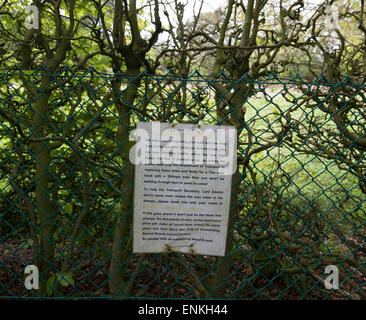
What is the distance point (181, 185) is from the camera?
1.82 m

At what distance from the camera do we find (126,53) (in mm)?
2129

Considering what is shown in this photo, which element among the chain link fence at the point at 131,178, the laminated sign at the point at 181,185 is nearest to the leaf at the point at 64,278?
the chain link fence at the point at 131,178

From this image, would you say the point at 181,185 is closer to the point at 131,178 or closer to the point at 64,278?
the point at 131,178

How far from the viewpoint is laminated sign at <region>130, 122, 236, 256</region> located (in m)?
1.79

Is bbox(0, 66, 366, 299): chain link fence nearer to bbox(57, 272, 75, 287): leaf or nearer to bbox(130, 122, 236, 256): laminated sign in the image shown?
bbox(57, 272, 75, 287): leaf

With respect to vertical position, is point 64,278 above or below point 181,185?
below

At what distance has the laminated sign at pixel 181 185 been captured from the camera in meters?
1.79

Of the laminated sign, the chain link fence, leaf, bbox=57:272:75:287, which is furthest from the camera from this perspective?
leaf, bbox=57:272:75:287

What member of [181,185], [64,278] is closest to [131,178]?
[181,185]

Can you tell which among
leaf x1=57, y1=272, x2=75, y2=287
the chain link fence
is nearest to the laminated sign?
the chain link fence

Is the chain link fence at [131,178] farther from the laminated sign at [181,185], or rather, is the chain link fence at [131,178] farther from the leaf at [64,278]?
the laminated sign at [181,185]

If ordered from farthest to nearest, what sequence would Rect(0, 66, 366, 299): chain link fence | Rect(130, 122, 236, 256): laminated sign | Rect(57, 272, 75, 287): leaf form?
Rect(57, 272, 75, 287): leaf → Rect(0, 66, 366, 299): chain link fence → Rect(130, 122, 236, 256): laminated sign

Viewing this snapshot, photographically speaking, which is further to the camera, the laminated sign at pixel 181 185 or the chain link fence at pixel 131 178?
the chain link fence at pixel 131 178
